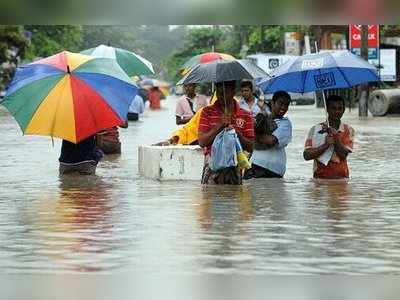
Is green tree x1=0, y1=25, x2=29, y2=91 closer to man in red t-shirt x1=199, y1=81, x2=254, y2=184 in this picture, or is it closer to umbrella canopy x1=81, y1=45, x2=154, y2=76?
umbrella canopy x1=81, y1=45, x2=154, y2=76

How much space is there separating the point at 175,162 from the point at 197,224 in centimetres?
387

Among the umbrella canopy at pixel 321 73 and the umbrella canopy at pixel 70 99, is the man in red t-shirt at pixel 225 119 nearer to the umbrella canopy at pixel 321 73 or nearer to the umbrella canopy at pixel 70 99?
the umbrella canopy at pixel 321 73

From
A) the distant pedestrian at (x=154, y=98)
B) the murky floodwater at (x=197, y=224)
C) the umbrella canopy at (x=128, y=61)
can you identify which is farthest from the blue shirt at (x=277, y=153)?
the distant pedestrian at (x=154, y=98)

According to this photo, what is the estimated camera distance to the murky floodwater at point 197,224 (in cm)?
735

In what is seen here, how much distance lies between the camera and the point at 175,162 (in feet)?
42.9

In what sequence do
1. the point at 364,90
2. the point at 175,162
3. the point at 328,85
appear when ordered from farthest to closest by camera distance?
the point at 364,90
the point at 175,162
the point at 328,85

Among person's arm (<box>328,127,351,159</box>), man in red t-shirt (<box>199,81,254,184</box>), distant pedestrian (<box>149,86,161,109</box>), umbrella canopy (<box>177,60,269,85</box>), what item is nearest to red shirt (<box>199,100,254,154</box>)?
man in red t-shirt (<box>199,81,254,184</box>)

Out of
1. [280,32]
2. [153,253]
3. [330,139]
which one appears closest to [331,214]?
[330,139]

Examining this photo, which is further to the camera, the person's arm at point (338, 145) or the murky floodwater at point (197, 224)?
the person's arm at point (338, 145)

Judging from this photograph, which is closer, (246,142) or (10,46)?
(246,142)

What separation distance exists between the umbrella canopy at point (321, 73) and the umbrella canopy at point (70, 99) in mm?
1857

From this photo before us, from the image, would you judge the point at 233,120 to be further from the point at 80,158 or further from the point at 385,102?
the point at 385,102

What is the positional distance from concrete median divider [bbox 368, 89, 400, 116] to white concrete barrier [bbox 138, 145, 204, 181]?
857 inches

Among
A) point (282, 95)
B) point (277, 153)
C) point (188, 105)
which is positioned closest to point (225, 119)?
point (282, 95)
